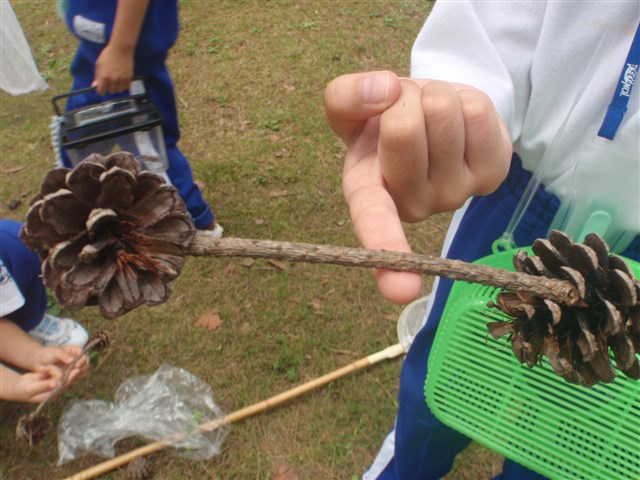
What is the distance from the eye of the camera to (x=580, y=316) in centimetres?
99

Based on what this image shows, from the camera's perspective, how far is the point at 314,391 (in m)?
2.73

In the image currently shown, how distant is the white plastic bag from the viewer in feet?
8.18

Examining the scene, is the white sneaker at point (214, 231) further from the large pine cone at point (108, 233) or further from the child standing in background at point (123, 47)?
the large pine cone at point (108, 233)

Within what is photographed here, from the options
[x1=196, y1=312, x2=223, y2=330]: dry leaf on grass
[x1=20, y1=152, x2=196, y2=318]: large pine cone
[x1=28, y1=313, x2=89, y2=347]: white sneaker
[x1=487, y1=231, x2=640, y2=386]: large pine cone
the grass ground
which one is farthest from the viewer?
[x1=196, y1=312, x2=223, y2=330]: dry leaf on grass

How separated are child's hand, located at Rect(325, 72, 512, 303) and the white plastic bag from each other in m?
1.94

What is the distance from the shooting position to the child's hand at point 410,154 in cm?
97

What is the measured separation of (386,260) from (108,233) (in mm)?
544

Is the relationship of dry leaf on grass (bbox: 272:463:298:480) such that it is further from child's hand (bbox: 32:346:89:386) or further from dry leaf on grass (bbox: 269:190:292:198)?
dry leaf on grass (bbox: 269:190:292:198)

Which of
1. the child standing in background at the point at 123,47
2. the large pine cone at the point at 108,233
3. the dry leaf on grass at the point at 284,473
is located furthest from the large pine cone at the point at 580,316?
the child standing in background at the point at 123,47

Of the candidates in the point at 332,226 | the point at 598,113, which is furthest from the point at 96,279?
the point at 332,226

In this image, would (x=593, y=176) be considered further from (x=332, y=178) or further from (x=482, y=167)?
(x=332, y=178)

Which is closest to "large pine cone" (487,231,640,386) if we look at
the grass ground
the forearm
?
the grass ground

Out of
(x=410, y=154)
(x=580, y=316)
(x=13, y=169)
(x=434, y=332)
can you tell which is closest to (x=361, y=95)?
(x=410, y=154)

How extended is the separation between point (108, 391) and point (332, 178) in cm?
224
